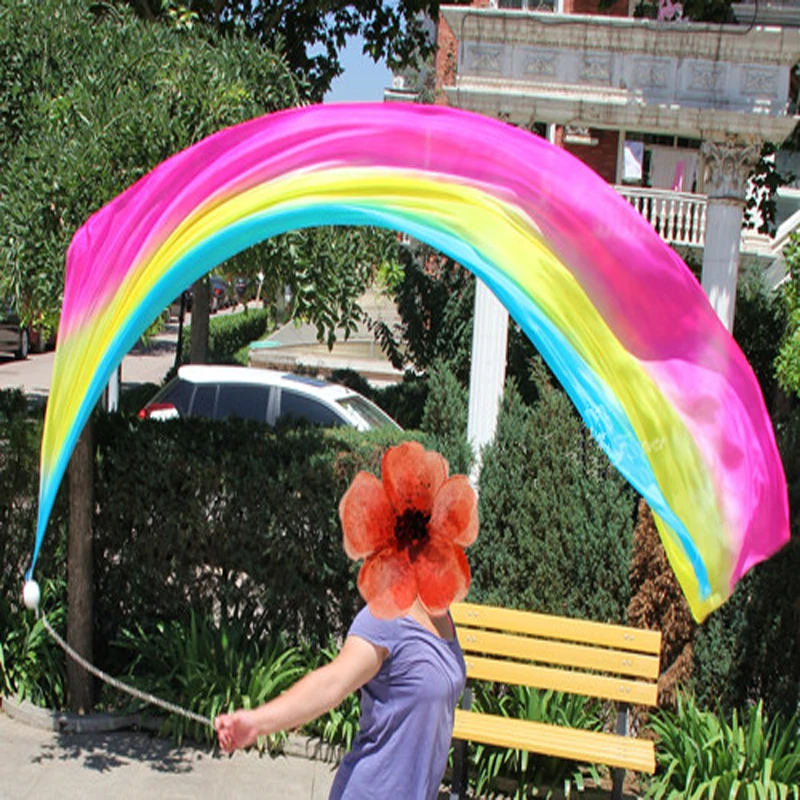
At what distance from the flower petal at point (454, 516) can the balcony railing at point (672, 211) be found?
16755mm

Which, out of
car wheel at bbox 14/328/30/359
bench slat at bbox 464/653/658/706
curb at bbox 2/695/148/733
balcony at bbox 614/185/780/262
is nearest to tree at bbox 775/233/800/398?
bench slat at bbox 464/653/658/706

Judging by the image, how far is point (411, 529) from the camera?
334cm

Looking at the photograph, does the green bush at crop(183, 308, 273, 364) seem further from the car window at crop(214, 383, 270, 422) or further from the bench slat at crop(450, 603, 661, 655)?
the bench slat at crop(450, 603, 661, 655)

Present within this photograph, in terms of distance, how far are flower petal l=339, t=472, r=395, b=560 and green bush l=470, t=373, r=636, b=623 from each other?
3.59 metres

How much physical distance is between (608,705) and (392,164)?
3.86 metres

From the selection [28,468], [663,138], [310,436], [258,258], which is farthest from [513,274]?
[663,138]

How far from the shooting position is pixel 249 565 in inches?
272

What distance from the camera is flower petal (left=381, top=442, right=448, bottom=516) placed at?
132 inches

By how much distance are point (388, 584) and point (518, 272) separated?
1286mm

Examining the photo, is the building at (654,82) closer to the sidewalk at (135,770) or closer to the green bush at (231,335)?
the sidewalk at (135,770)

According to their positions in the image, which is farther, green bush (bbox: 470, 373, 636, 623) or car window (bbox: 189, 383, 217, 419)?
car window (bbox: 189, 383, 217, 419)

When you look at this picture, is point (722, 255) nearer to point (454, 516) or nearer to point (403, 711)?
point (454, 516)

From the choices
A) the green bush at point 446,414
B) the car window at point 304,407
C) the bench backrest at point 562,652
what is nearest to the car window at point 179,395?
the car window at point 304,407

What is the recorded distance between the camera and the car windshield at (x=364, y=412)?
11.6m
